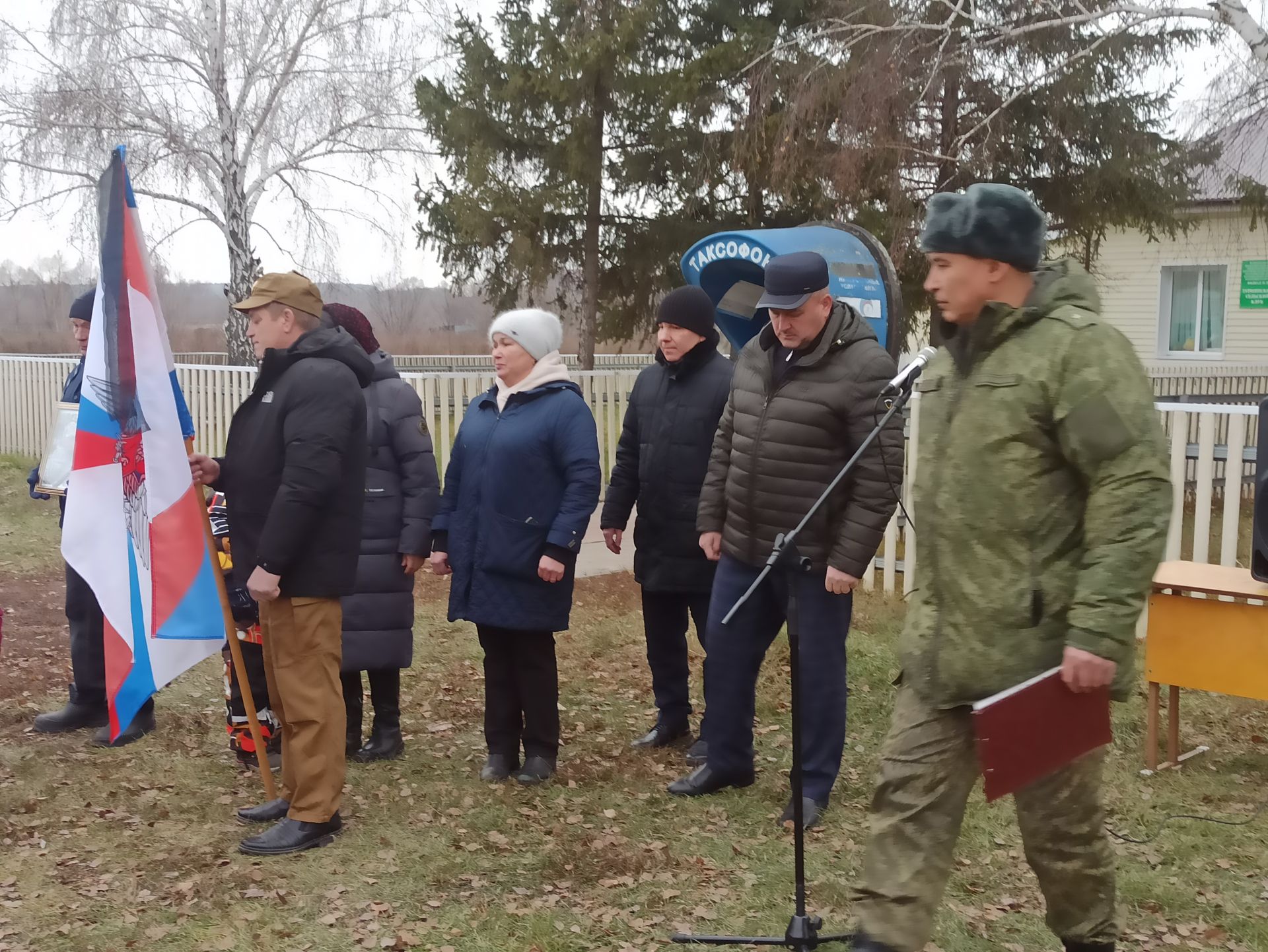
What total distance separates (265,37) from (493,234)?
507cm

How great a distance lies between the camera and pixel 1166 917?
3.81m

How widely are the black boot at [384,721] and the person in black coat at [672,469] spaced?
1086mm

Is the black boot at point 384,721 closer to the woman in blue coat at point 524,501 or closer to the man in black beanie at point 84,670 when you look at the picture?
the woman in blue coat at point 524,501

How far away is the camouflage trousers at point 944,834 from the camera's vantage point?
2736 millimetres

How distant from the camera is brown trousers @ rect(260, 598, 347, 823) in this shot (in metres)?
4.27

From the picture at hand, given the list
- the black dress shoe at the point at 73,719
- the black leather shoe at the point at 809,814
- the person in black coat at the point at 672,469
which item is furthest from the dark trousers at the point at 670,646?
the black dress shoe at the point at 73,719

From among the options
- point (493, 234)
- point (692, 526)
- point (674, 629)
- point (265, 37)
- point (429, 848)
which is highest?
point (265, 37)

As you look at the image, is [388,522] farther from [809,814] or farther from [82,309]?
[809,814]

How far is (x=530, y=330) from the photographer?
4.94m

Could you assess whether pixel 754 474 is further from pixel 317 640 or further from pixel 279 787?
pixel 279 787

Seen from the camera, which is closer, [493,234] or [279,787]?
[279,787]

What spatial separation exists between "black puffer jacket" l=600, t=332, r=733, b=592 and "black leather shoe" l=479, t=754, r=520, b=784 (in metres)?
0.93

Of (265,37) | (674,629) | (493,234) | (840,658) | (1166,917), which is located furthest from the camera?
(265,37)

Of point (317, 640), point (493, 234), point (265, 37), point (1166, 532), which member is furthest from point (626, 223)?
point (1166, 532)
